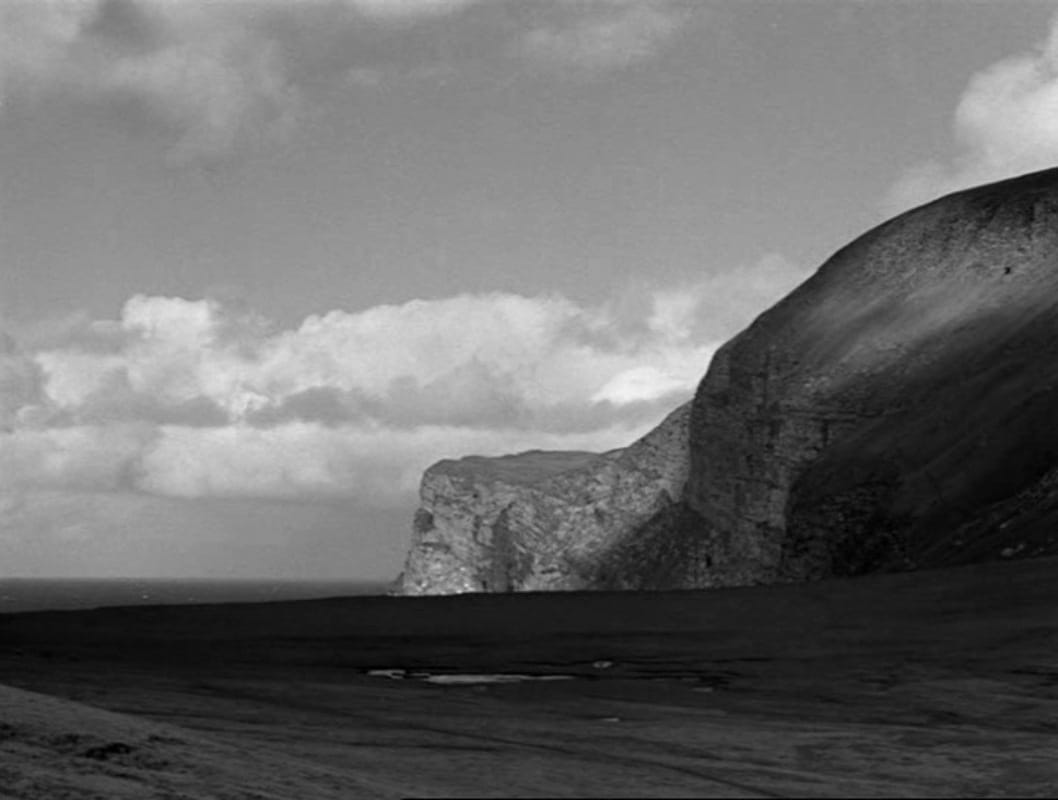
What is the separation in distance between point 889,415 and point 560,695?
4597 inches

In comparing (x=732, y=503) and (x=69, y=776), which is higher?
(x=732, y=503)

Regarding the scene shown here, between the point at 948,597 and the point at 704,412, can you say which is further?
the point at 704,412

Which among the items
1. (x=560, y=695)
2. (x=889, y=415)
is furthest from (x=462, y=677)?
(x=889, y=415)

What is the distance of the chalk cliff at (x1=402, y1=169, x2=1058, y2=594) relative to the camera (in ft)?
367

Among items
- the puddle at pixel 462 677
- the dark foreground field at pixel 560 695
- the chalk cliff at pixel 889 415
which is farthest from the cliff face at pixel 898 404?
the puddle at pixel 462 677

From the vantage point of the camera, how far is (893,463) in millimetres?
124125

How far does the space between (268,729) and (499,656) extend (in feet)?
60.7

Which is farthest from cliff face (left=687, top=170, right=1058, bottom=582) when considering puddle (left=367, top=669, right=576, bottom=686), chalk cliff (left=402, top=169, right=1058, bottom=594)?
puddle (left=367, top=669, right=576, bottom=686)

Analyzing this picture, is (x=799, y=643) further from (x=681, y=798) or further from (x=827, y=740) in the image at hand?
(x=681, y=798)

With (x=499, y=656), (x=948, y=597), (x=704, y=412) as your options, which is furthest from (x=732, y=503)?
Answer: (x=499, y=656)

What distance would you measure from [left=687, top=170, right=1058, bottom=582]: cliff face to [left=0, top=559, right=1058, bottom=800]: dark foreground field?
51.9 meters

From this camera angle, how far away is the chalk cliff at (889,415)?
112m

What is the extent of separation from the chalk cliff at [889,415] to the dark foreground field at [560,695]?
5033 cm

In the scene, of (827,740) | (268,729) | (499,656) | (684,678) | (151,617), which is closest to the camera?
(827,740)
